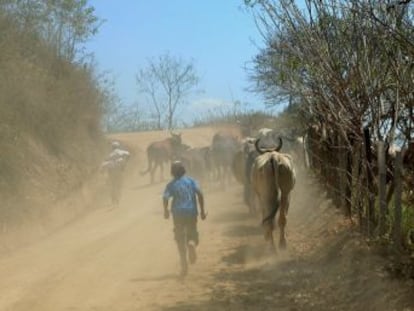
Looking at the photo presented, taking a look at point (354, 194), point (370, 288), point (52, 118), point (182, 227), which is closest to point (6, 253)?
point (182, 227)

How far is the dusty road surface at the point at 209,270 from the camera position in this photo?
911cm

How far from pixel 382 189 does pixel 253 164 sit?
5484 millimetres

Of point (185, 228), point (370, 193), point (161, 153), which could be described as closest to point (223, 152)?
point (161, 153)

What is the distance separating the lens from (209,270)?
11.7m

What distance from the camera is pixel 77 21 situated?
104ft

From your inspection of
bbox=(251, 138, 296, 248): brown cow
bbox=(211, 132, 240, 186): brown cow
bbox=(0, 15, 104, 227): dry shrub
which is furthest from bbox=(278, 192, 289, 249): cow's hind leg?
bbox=(211, 132, 240, 186): brown cow

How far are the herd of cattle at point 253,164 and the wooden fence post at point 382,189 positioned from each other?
10.1 feet

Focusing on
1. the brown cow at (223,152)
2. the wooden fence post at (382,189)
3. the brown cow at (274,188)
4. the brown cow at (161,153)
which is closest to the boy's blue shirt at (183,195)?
the brown cow at (274,188)

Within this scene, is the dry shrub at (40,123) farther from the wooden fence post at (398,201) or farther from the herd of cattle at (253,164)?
the wooden fence post at (398,201)

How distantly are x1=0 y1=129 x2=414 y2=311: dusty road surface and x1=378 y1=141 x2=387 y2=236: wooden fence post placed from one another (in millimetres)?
440

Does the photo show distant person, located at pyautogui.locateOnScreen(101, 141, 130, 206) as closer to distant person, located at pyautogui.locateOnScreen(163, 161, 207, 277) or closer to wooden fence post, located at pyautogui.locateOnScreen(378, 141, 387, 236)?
distant person, located at pyautogui.locateOnScreen(163, 161, 207, 277)

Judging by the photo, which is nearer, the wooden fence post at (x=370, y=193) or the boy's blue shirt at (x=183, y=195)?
the wooden fence post at (x=370, y=193)

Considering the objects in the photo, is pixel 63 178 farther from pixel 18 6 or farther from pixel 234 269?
pixel 234 269

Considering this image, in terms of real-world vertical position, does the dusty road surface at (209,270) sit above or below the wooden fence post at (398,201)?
below
